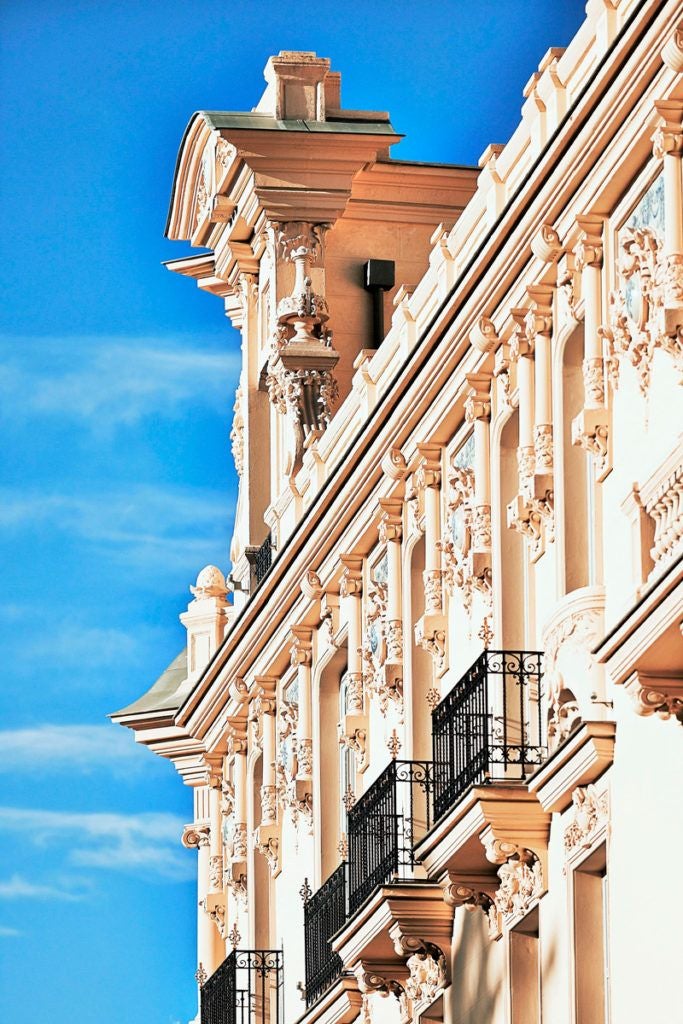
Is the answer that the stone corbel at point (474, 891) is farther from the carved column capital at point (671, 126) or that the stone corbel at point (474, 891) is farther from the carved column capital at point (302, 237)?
the carved column capital at point (302, 237)

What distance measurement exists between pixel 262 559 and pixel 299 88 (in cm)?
634

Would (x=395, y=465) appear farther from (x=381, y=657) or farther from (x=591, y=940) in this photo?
(x=591, y=940)

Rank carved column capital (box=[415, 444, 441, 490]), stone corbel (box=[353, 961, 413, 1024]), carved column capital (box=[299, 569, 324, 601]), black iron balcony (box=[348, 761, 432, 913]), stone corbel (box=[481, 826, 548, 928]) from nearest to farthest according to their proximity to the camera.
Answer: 1. stone corbel (box=[481, 826, 548, 928])
2. black iron balcony (box=[348, 761, 432, 913])
3. stone corbel (box=[353, 961, 413, 1024])
4. carved column capital (box=[415, 444, 441, 490])
5. carved column capital (box=[299, 569, 324, 601])

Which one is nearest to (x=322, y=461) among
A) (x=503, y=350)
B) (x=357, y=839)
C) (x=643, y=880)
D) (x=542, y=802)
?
(x=357, y=839)

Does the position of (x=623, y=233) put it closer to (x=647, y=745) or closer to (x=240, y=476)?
(x=647, y=745)

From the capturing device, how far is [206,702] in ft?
153

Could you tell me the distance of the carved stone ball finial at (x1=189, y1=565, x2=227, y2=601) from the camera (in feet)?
161

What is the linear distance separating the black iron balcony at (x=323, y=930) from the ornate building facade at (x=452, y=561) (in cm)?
6

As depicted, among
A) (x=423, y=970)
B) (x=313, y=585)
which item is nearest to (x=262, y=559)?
(x=313, y=585)

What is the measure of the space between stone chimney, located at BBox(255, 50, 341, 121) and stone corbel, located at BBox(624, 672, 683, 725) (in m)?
20.4

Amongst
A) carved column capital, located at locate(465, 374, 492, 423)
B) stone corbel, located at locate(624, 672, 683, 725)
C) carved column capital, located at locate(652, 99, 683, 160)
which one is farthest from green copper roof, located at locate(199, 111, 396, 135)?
stone corbel, located at locate(624, 672, 683, 725)

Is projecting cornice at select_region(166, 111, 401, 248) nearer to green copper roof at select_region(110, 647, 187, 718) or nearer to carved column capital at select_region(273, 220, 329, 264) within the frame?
carved column capital at select_region(273, 220, 329, 264)

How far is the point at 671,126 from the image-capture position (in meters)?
27.3

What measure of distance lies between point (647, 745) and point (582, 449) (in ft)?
12.2
